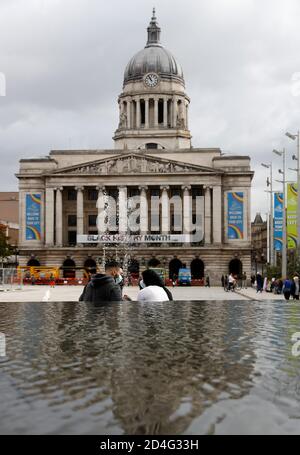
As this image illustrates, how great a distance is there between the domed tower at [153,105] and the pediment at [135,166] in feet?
32.6

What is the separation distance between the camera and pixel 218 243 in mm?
89250

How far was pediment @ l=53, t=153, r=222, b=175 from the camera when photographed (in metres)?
91.3

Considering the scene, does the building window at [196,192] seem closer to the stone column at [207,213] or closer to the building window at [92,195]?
the stone column at [207,213]

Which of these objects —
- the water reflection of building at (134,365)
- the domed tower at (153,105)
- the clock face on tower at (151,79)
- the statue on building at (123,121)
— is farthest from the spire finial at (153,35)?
the water reflection of building at (134,365)

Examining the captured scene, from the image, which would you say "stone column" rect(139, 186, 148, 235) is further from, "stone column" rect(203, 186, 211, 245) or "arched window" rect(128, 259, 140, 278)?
"stone column" rect(203, 186, 211, 245)

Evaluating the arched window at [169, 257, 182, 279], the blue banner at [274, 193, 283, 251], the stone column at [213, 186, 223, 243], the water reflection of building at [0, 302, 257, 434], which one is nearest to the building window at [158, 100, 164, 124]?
the stone column at [213, 186, 223, 243]

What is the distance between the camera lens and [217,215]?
91.4m

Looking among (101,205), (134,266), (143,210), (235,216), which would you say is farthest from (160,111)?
(134,266)

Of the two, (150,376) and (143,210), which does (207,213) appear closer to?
(143,210)

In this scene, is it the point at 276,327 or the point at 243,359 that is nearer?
the point at 243,359

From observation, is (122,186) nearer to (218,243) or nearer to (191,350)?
(218,243)

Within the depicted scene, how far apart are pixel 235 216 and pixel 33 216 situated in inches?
1020
